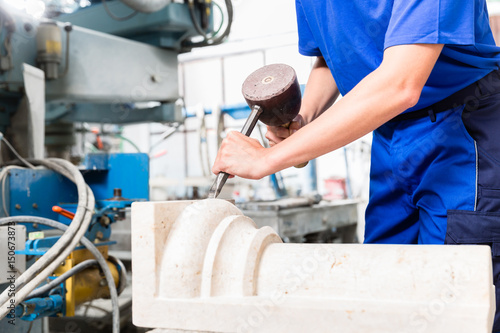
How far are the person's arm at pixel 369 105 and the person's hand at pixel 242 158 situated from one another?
0.7 inches

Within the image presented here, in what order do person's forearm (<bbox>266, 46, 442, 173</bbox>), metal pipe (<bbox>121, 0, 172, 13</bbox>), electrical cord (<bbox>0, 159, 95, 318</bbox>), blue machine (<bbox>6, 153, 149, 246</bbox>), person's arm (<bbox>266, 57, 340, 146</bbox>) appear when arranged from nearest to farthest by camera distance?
1. person's forearm (<bbox>266, 46, 442, 173</bbox>)
2. electrical cord (<bbox>0, 159, 95, 318</bbox>)
3. person's arm (<bbox>266, 57, 340, 146</bbox>)
4. blue machine (<bbox>6, 153, 149, 246</bbox>)
5. metal pipe (<bbox>121, 0, 172, 13</bbox>)

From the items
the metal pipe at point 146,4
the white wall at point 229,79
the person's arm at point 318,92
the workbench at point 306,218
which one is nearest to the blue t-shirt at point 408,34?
the person's arm at point 318,92

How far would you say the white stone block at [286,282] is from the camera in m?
0.55

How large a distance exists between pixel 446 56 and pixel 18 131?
1.58 m

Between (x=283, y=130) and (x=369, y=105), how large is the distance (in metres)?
0.39

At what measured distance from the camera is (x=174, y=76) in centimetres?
276

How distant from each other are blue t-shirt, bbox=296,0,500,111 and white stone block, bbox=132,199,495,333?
13.9 inches

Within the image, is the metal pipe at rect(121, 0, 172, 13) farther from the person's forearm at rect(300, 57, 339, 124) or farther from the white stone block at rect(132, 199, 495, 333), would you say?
the white stone block at rect(132, 199, 495, 333)

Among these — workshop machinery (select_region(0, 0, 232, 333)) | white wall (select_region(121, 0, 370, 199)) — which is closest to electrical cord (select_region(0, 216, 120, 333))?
workshop machinery (select_region(0, 0, 232, 333))

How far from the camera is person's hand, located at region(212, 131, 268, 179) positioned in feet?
2.61

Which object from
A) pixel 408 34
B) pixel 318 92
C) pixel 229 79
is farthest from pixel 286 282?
pixel 229 79

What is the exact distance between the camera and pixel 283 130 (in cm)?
111

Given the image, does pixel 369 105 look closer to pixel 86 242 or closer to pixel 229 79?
pixel 86 242

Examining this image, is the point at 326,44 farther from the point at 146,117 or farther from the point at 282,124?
the point at 146,117
